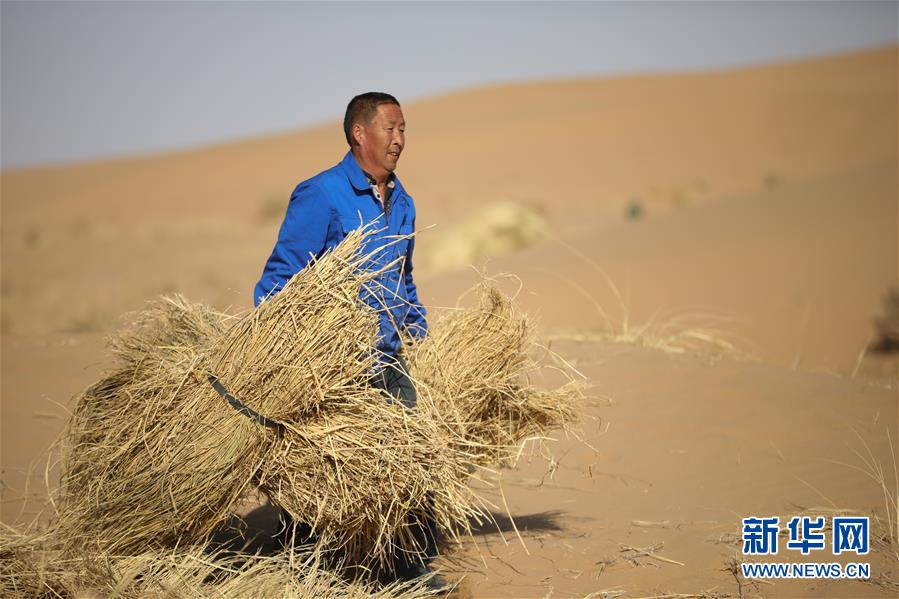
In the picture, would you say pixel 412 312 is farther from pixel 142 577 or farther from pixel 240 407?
pixel 142 577

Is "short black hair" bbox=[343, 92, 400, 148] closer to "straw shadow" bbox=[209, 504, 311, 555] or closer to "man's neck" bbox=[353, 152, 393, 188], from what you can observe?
"man's neck" bbox=[353, 152, 393, 188]

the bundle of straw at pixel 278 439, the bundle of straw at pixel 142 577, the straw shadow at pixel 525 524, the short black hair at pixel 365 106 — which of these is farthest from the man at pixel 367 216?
the straw shadow at pixel 525 524

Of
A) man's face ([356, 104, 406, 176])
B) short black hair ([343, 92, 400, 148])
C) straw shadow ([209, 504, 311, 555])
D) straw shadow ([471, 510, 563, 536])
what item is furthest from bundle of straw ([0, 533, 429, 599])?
short black hair ([343, 92, 400, 148])

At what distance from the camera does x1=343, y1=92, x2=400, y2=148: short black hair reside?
12.1ft

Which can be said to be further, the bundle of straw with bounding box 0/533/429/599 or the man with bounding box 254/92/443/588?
the man with bounding box 254/92/443/588

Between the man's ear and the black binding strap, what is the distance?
3.48ft

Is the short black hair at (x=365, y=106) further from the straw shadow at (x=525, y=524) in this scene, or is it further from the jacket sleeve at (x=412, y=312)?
the straw shadow at (x=525, y=524)

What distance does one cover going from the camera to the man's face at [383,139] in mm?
3658

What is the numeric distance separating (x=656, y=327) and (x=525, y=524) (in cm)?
463

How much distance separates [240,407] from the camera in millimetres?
3273

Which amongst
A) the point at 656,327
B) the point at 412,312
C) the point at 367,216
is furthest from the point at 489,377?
the point at 656,327

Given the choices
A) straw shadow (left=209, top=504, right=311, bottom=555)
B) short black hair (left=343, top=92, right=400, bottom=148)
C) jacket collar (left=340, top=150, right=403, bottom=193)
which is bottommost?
straw shadow (left=209, top=504, right=311, bottom=555)

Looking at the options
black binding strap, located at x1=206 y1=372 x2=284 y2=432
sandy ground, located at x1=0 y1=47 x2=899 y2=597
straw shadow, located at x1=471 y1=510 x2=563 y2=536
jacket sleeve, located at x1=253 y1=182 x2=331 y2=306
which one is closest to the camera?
black binding strap, located at x1=206 y1=372 x2=284 y2=432

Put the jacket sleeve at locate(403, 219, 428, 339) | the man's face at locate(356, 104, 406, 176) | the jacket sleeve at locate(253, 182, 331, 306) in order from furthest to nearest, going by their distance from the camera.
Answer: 1. the jacket sleeve at locate(403, 219, 428, 339)
2. the man's face at locate(356, 104, 406, 176)
3. the jacket sleeve at locate(253, 182, 331, 306)
